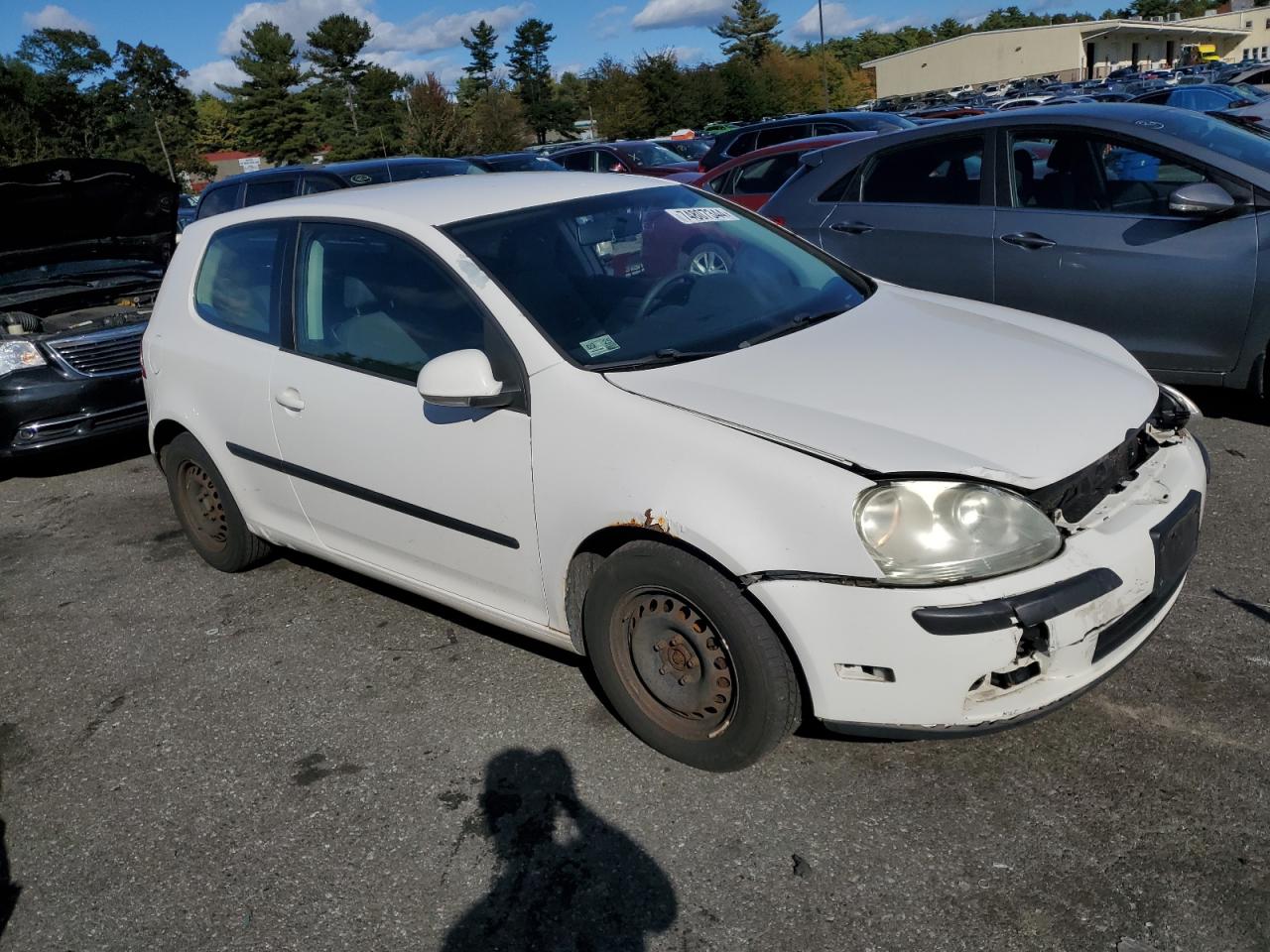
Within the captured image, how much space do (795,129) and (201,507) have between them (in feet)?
41.8

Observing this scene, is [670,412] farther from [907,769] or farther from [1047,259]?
[1047,259]

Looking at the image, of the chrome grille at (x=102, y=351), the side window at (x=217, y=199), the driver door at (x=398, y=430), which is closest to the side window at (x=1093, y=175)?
the driver door at (x=398, y=430)

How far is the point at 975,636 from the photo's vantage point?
7.76ft

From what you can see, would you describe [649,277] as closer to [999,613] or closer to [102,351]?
[999,613]

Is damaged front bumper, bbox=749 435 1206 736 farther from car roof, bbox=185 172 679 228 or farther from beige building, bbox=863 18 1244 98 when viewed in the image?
beige building, bbox=863 18 1244 98

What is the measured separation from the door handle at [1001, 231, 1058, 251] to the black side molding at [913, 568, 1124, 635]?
3397 millimetres

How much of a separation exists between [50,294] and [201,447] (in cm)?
318

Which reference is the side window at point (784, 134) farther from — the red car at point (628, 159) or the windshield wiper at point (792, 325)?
the windshield wiper at point (792, 325)

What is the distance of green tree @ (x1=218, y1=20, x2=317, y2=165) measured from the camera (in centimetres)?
7556

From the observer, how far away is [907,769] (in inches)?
112

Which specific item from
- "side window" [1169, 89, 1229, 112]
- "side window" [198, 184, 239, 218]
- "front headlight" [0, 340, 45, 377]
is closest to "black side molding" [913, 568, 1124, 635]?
"front headlight" [0, 340, 45, 377]

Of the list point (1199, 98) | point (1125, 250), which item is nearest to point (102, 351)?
point (1125, 250)

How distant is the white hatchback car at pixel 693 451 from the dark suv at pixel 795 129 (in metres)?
10.6

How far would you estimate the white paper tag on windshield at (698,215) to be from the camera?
382 centimetres
